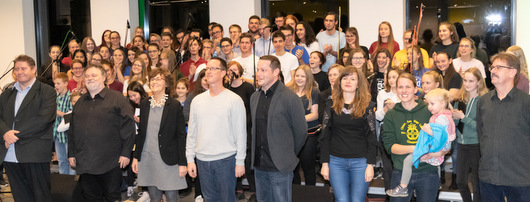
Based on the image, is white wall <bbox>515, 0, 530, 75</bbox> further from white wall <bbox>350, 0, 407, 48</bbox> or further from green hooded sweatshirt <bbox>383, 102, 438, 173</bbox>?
green hooded sweatshirt <bbox>383, 102, 438, 173</bbox>

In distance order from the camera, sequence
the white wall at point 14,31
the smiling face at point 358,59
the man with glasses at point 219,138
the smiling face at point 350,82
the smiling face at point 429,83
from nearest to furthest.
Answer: the smiling face at point 350,82, the man with glasses at point 219,138, the smiling face at point 429,83, the smiling face at point 358,59, the white wall at point 14,31

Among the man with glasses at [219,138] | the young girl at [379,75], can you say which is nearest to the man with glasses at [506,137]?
the man with glasses at [219,138]

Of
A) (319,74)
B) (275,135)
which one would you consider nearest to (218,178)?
(275,135)

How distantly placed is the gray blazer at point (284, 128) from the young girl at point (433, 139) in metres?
0.82

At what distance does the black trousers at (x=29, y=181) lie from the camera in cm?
503

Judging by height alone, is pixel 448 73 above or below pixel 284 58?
below

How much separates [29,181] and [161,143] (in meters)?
1.34

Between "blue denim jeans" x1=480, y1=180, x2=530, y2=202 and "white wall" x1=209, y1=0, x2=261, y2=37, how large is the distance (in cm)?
618

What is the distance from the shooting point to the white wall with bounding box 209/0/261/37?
9.38m

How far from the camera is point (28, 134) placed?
499 cm

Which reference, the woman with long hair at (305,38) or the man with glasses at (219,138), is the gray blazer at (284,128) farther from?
the woman with long hair at (305,38)

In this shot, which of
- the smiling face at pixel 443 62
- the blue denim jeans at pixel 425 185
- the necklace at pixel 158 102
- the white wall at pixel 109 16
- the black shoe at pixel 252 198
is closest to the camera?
the blue denim jeans at pixel 425 185

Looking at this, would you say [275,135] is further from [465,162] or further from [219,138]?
[465,162]

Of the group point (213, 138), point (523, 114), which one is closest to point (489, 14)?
point (523, 114)
